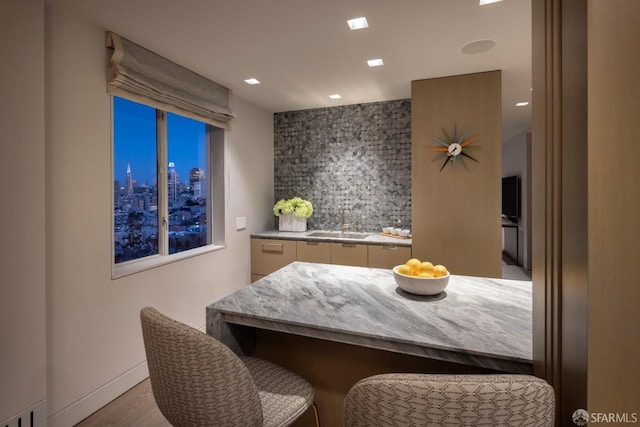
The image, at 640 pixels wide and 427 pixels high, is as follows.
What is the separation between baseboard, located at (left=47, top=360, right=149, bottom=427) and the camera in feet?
6.01

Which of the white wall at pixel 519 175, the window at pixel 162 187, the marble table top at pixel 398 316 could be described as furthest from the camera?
the white wall at pixel 519 175

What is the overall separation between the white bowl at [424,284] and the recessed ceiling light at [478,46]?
187cm

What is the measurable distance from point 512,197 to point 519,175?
0.53m

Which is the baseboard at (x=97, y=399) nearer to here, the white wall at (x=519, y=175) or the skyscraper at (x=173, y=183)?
the skyscraper at (x=173, y=183)

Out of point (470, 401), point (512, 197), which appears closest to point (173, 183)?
point (470, 401)

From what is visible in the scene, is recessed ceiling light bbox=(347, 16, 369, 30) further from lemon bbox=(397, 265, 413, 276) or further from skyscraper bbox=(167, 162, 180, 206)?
skyscraper bbox=(167, 162, 180, 206)

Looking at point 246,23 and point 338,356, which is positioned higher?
point 246,23

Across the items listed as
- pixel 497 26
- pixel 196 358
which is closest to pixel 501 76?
pixel 497 26

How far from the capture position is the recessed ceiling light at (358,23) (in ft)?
6.48

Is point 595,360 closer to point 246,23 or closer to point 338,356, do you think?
point 338,356

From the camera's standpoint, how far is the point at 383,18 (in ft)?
6.41

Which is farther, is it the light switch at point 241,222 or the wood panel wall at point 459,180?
the light switch at point 241,222

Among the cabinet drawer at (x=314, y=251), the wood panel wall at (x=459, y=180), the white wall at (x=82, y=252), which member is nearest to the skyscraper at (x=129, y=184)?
the white wall at (x=82, y=252)

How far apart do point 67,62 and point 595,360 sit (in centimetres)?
262
